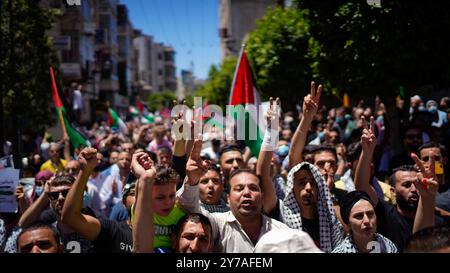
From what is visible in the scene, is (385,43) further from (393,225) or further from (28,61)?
(28,61)

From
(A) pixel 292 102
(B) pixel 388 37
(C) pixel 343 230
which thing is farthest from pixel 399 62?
(A) pixel 292 102

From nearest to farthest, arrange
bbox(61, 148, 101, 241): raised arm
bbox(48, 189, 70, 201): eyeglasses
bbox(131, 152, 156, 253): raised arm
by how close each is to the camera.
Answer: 1. bbox(131, 152, 156, 253): raised arm
2. bbox(61, 148, 101, 241): raised arm
3. bbox(48, 189, 70, 201): eyeglasses

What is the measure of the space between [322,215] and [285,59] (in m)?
16.9

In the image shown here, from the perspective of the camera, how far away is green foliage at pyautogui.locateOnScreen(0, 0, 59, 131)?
1441 cm

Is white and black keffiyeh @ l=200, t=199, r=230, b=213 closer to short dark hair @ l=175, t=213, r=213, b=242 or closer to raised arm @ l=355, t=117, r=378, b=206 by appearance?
short dark hair @ l=175, t=213, r=213, b=242

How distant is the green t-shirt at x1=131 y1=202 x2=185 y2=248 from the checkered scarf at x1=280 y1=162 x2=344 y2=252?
78 cm

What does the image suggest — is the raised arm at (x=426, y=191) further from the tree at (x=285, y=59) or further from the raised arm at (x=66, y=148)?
the tree at (x=285, y=59)

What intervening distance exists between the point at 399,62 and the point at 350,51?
2.95 feet

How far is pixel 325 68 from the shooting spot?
11.0 meters

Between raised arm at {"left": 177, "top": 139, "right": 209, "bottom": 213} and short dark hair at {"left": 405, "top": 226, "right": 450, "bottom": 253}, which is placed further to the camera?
raised arm at {"left": 177, "top": 139, "right": 209, "bottom": 213}

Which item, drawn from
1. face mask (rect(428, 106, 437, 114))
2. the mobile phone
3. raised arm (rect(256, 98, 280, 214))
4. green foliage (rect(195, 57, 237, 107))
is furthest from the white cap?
green foliage (rect(195, 57, 237, 107))

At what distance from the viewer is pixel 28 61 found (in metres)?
15.9

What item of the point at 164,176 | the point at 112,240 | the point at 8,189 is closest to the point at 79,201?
the point at 112,240
